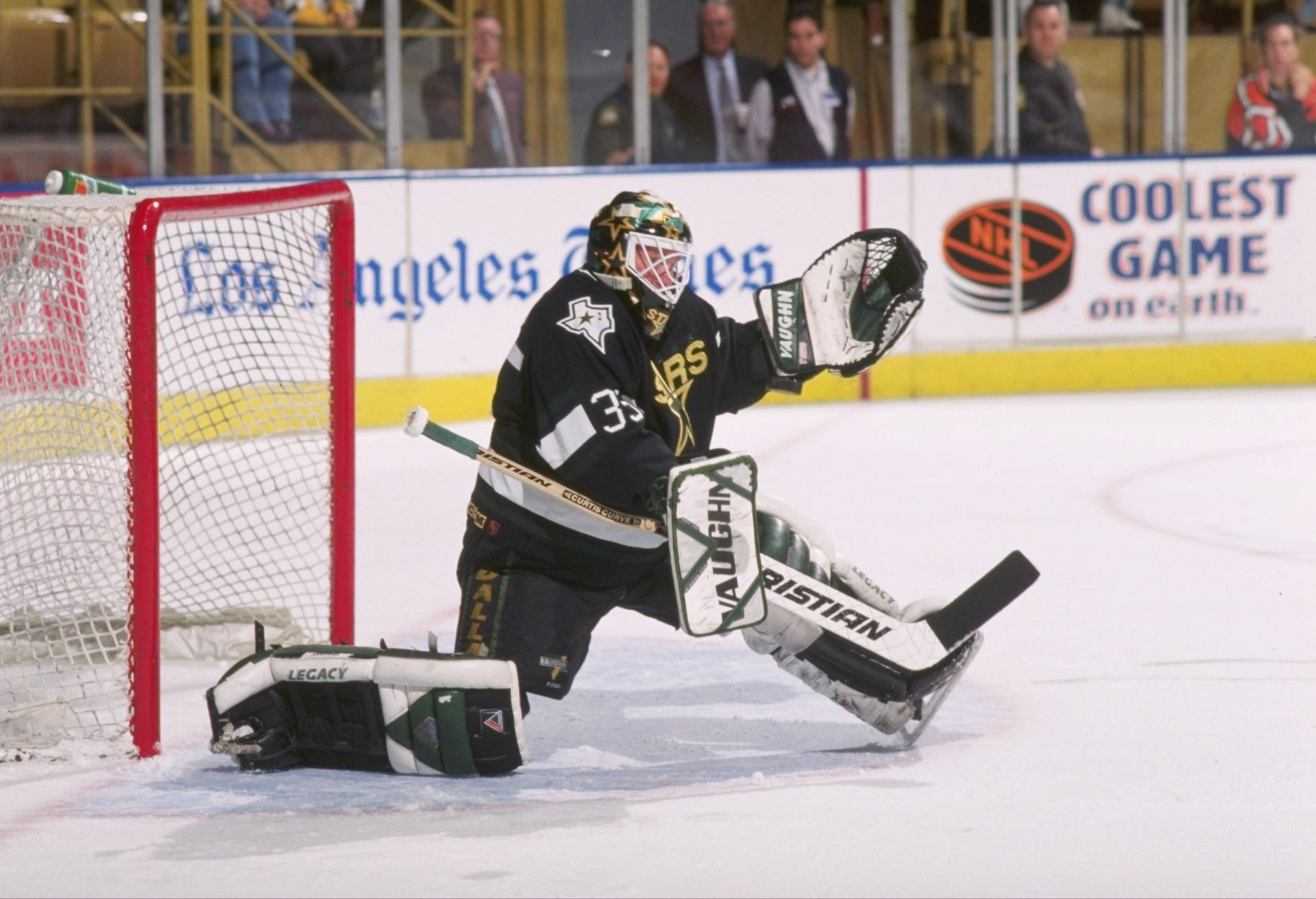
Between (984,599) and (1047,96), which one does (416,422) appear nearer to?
(984,599)

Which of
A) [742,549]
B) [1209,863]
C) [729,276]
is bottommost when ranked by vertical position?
[1209,863]

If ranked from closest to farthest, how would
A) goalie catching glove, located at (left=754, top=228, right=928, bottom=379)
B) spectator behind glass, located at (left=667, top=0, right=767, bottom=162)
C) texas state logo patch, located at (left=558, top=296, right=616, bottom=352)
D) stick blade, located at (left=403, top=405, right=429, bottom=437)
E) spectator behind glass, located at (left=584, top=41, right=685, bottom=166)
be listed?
stick blade, located at (left=403, top=405, right=429, bottom=437)
texas state logo patch, located at (left=558, top=296, right=616, bottom=352)
goalie catching glove, located at (left=754, top=228, right=928, bottom=379)
spectator behind glass, located at (left=584, top=41, right=685, bottom=166)
spectator behind glass, located at (left=667, top=0, right=767, bottom=162)

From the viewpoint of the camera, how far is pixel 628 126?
23.9 ft

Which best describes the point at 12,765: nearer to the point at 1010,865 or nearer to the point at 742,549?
the point at 742,549

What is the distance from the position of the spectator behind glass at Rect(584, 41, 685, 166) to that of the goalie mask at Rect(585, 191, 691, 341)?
439cm

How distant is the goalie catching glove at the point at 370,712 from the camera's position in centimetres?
273

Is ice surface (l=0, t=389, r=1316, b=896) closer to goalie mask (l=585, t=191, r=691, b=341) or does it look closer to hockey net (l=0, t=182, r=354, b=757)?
hockey net (l=0, t=182, r=354, b=757)

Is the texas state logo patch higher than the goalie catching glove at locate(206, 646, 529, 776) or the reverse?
higher

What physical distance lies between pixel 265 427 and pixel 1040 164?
14.9 feet

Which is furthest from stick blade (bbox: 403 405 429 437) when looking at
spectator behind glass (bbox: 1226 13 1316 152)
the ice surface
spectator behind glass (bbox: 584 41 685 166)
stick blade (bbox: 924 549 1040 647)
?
spectator behind glass (bbox: 1226 13 1316 152)

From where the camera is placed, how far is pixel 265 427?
4000 millimetres

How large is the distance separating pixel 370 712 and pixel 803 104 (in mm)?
5264

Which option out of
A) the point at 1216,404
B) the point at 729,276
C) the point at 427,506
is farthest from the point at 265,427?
the point at 1216,404

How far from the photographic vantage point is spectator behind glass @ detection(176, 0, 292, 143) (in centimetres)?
671
